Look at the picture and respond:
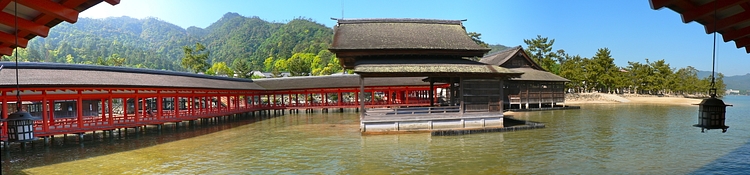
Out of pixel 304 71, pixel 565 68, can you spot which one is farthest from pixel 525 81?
pixel 304 71

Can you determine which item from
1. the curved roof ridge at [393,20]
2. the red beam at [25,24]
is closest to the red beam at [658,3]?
the red beam at [25,24]

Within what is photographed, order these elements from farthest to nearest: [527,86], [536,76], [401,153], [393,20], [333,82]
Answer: [333,82]
[536,76]
[527,86]
[393,20]
[401,153]

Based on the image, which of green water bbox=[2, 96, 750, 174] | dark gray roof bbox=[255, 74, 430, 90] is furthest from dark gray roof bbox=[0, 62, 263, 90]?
dark gray roof bbox=[255, 74, 430, 90]

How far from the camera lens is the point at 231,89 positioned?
31.9 metres

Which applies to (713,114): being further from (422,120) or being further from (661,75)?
(661,75)

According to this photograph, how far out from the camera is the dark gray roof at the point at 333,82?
1462 inches

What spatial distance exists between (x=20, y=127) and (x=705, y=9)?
1076 cm

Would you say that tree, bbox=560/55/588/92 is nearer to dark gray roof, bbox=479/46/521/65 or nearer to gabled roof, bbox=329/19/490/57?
dark gray roof, bbox=479/46/521/65

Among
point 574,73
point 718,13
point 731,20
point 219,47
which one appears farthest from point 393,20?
point 219,47

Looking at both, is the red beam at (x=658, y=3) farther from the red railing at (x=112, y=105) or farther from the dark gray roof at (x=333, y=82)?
the dark gray roof at (x=333, y=82)

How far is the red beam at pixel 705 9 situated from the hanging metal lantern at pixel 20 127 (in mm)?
10397

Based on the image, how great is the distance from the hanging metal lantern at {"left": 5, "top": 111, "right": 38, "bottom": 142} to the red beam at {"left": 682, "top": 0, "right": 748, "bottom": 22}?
409 inches

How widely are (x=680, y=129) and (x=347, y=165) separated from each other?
19.3 m

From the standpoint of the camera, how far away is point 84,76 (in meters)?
19.9
